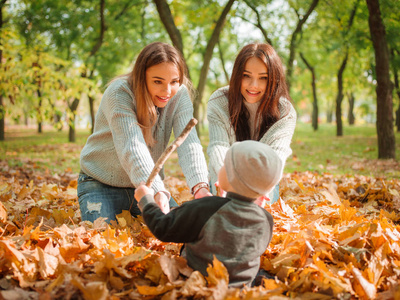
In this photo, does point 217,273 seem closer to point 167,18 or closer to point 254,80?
point 254,80

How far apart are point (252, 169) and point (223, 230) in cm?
32

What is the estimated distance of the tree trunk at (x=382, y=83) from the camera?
6.37 meters

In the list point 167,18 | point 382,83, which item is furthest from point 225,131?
point 167,18

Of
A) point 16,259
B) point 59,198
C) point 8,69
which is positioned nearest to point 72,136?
point 8,69

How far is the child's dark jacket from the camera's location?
59.4 inches

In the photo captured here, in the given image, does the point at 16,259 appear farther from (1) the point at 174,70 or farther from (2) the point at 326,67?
(2) the point at 326,67

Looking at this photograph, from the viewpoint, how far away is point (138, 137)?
2256 mm

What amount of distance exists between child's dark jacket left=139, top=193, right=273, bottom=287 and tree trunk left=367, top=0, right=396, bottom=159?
6293mm

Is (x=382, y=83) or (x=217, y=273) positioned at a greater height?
(x=382, y=83)

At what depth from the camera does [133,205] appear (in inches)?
112

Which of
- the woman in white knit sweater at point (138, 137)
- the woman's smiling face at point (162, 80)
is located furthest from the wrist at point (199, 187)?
the woman's smiling face at point (162, 80)

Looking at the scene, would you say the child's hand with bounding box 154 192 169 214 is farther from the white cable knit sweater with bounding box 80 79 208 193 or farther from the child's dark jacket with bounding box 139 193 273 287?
the child's dark jacket with bounding box 139 193 273 287

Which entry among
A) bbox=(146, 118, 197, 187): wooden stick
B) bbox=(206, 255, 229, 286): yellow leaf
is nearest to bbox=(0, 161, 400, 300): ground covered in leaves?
bbox=(206, 255, 229, 286): yellow leaf

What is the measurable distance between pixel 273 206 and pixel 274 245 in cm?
69
